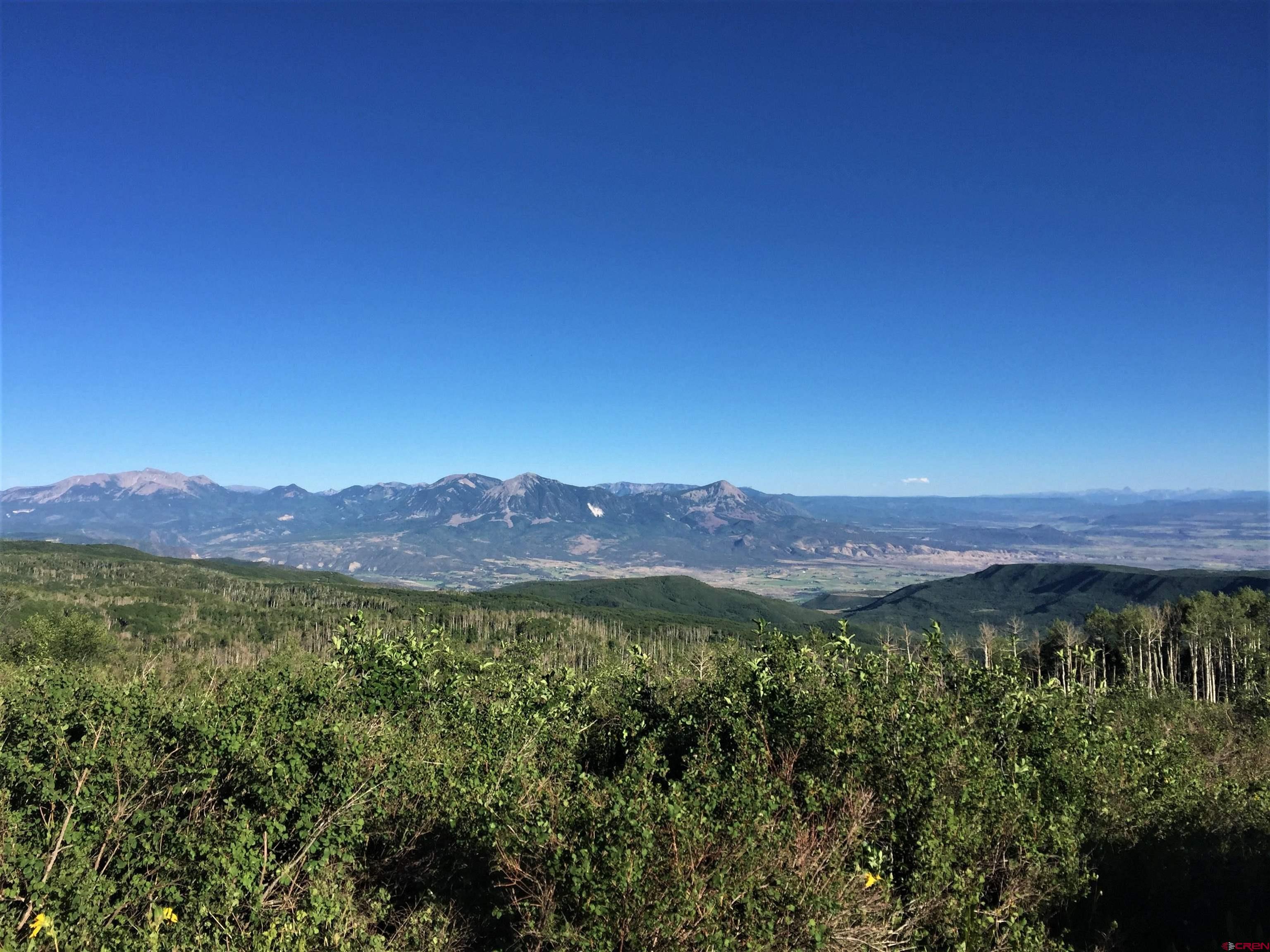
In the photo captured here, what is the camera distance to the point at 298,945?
8109 mm

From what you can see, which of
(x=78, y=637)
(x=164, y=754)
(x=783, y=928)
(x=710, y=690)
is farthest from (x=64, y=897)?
(x=78, y=637)

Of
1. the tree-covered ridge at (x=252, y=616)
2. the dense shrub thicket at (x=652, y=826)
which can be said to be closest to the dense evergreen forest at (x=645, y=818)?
the dense shrub thicket at (x=652, y=826)

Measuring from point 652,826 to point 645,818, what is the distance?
0.42ft

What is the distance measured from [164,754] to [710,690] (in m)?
13.2

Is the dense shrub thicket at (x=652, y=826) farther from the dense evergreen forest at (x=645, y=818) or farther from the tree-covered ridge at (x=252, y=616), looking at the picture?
the tree-covered ridge at (x=252, y=616)

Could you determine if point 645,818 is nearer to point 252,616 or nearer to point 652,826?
point 652,826

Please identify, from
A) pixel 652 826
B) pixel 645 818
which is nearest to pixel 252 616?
pixel 645 818

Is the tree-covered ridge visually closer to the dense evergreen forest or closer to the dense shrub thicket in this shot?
the dense evergreen forest

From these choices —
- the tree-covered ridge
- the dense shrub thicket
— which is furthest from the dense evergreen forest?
the tree-covered ridge

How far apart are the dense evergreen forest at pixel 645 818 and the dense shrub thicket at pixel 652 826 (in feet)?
0.18

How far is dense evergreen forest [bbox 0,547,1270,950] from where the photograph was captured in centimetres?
769

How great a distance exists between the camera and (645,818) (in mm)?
7762

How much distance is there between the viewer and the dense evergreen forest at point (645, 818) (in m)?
7.69

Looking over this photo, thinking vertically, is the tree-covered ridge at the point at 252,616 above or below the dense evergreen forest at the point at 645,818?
below
